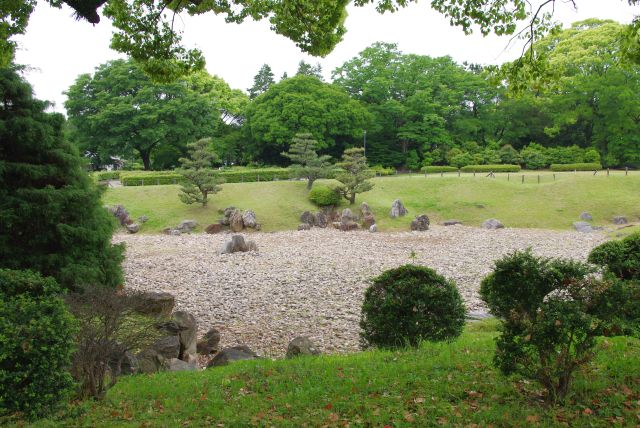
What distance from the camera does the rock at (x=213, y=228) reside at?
24562 millimetres

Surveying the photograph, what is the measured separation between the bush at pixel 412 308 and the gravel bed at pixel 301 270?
2.27m

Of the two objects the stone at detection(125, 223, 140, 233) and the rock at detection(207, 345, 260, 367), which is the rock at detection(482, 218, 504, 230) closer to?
the stone at detection(125, 223, 140, 233)

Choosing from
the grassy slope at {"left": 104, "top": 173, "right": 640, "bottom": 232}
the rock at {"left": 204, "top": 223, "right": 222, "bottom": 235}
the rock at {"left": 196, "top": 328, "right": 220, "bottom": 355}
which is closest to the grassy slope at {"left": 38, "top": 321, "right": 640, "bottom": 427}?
the rock at {"left": 196, "top": 328, "right": 220, "bottom": 355}

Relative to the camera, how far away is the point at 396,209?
87.3 feet

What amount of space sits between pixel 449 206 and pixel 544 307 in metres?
24.4

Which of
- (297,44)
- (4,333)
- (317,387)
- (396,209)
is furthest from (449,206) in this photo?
(4,333)

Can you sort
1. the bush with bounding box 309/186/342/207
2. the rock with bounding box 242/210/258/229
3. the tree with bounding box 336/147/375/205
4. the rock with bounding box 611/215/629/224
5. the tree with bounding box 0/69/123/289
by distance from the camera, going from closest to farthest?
Result: the tree with bounding box 0/69/123/289
the rock with bounding box 242/210/258/229
the rock with bounding box 611/215/629/224
the tree with bounding box 336/147/375/205
the bush with bounding box 309/186/342/207

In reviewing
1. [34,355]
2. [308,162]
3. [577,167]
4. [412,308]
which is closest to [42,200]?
[34,355]

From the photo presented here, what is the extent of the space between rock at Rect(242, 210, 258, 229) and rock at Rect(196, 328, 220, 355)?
49.9 ft

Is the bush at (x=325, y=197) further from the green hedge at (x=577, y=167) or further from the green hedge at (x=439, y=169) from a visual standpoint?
the green hedge at (x=577, y=167)

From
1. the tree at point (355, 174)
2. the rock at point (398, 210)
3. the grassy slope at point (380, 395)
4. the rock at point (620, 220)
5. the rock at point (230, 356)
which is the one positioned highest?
the tree at point (355, 174)

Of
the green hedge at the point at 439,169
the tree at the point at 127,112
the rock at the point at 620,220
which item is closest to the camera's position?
the rock at the point at 620,220

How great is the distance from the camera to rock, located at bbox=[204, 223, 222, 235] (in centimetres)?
2456

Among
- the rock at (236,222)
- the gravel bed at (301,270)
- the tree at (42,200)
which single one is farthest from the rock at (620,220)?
the tree at (42,200)
